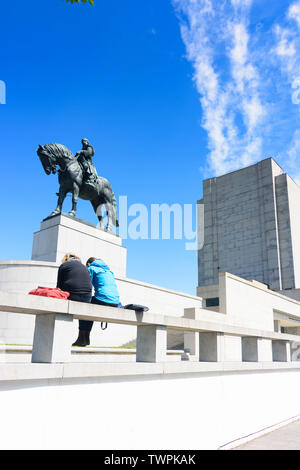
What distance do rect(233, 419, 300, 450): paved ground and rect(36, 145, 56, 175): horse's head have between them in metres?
14.3

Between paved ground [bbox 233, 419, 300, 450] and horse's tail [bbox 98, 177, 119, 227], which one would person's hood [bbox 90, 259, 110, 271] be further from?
horse's tail [bbox 98, 177, 119, 227]

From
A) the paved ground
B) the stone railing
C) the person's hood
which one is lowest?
the paved ground

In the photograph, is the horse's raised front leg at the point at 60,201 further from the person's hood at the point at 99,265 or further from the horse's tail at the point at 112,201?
the person's hood at the point at 99,265

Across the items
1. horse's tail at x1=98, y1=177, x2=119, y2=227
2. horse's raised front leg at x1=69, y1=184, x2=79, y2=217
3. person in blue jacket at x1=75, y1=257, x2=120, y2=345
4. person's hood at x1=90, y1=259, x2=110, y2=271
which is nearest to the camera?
person in blue jacket at x1=75, y1=257, x2=120, y2=345

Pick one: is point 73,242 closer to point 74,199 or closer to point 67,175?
point 74,199

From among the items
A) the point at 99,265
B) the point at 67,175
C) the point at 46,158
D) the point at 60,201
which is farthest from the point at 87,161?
the point at 99,265

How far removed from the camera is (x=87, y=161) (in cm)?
1917

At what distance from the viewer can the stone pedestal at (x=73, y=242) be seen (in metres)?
17.1

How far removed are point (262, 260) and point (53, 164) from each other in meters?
30.8

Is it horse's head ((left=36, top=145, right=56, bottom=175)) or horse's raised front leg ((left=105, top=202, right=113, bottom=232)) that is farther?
horse's raised front leg ((left=105, top=202, right=113, bottom=232))

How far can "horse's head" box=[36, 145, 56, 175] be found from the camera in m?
17.8

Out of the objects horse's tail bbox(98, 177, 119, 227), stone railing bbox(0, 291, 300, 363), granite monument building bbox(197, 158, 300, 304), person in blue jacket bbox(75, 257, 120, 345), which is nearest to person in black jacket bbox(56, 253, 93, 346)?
person in blue jacket bbox(75, 257, 120, 345)

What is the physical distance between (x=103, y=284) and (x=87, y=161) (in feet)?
45.5

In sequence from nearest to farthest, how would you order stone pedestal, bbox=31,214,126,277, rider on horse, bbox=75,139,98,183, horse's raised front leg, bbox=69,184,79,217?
stone pedestal, bbox=31,214,126,277
horse's raised front leg, bbox=69,184,79,217
rider on horse, bbox=75,139,98,183
